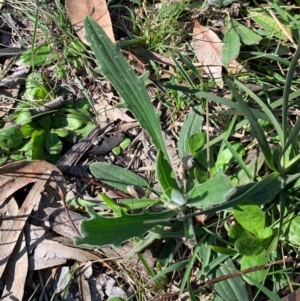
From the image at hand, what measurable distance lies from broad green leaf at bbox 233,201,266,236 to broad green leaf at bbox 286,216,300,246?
9 centimetres

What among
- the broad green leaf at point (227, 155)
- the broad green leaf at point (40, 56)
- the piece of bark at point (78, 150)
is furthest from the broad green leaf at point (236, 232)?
the broad green leaf at point (40, 56)

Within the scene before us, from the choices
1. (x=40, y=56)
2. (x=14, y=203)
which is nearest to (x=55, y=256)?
(x=14, y=203)

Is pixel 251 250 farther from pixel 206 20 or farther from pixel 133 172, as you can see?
pixel 206 20

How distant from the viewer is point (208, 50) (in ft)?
7.50

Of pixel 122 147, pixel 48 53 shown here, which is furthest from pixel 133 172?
pixel 48 53

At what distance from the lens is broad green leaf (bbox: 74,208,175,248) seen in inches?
68.4

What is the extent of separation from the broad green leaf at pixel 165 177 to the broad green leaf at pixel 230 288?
335 millimetres

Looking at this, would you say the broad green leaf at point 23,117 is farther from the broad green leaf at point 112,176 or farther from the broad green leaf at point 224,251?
the broad green leaf at point 224,251

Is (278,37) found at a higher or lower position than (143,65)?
lower

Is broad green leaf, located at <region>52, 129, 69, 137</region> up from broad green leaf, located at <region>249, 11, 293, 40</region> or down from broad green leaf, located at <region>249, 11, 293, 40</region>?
up

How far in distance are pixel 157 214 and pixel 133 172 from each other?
289 mm

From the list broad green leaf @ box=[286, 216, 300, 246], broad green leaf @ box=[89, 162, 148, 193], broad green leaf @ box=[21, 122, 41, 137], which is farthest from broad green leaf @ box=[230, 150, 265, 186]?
broad green leaf @ box=[21, 122, 41, 137]

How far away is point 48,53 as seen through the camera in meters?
2.32

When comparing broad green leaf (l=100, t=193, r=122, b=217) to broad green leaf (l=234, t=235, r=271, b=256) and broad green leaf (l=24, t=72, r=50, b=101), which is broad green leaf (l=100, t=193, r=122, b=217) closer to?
broad green leaf (l=234, t=235, r=271, b=256)
